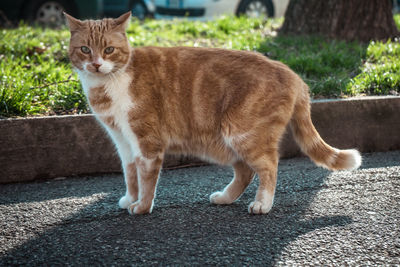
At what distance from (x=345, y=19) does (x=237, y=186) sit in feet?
13.3

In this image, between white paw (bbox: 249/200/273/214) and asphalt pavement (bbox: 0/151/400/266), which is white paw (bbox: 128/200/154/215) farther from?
white paw (bbox: 249/200/273/214)

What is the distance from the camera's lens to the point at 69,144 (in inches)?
157

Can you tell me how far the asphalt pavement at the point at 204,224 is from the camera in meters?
2.46

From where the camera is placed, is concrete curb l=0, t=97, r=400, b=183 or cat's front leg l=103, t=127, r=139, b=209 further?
concrete curb l=0, t=97, r=400, b=183

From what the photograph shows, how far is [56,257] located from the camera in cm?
246

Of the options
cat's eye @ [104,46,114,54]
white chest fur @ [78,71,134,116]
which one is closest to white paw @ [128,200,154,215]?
white chest fur @ [78,71,134,116]

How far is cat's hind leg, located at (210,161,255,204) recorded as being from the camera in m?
3.29

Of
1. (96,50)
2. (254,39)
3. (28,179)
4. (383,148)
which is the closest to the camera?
(96,50)

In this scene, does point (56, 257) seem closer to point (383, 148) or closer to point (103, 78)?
point (103, 78)

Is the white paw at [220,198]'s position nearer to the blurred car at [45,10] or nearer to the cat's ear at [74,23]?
the cat's ear at [74,23]

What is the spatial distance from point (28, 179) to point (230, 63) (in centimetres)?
198

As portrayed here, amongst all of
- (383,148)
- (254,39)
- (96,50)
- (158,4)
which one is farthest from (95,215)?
(158,4)

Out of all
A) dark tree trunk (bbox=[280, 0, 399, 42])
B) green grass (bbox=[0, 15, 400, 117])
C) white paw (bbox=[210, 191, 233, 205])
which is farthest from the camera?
dark tree trunk (bbox=[280, 0, 399, 42])

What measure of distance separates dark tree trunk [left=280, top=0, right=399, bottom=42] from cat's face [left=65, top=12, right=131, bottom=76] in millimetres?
4011
